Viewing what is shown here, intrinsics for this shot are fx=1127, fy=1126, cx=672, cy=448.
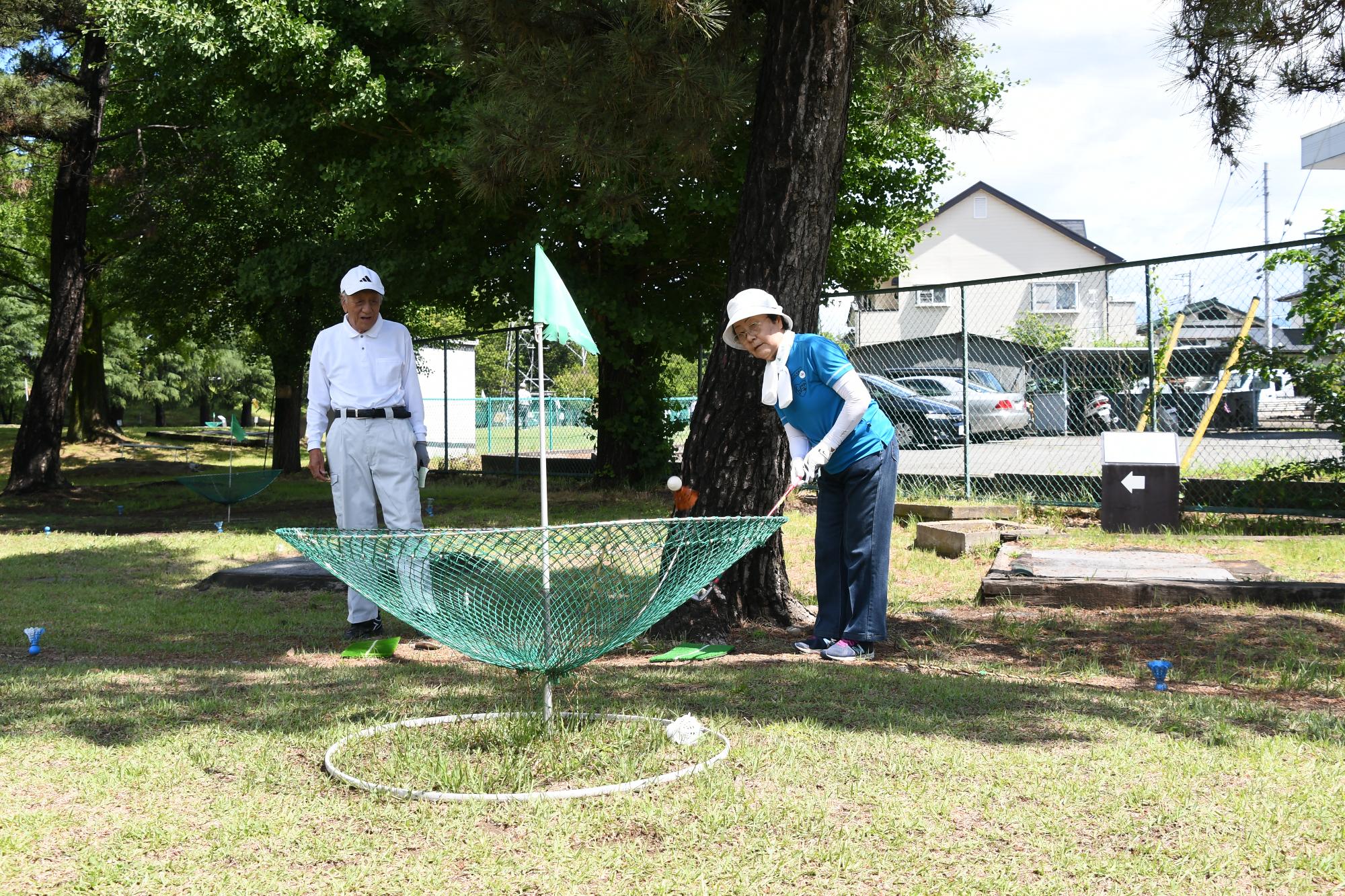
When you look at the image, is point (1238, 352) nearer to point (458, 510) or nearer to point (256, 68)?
point (458, 510)

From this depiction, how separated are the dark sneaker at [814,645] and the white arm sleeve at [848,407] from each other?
3.69 feet

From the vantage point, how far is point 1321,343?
9.29m

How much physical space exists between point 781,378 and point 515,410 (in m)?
9.56

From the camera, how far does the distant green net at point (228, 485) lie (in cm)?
1327

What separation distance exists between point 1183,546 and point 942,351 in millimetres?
4439

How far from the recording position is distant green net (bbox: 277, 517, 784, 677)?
11.3 ft

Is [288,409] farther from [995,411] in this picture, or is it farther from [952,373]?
[995,411]

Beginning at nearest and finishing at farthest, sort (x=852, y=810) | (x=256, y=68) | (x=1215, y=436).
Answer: (x=852, y=810)
(x=1215, y=436)
(x=256, y=68)

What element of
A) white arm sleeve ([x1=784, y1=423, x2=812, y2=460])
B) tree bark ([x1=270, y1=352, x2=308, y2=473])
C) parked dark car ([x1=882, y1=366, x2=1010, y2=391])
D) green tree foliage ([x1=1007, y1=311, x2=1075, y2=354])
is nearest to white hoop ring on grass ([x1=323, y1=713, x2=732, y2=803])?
white arm sleeve ([x1=784, y1=423, x2=812, y2=460])

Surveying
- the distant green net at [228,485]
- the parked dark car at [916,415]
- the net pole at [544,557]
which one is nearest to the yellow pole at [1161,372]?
the parked dark car at [916,415]

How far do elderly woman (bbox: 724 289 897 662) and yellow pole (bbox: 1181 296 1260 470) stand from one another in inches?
222

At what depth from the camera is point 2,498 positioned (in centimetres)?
1605

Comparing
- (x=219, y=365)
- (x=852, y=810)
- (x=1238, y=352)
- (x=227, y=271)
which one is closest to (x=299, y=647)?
(x=852, y=810)

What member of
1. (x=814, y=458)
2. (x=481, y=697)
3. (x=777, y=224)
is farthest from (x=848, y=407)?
(x=481, y=697)
